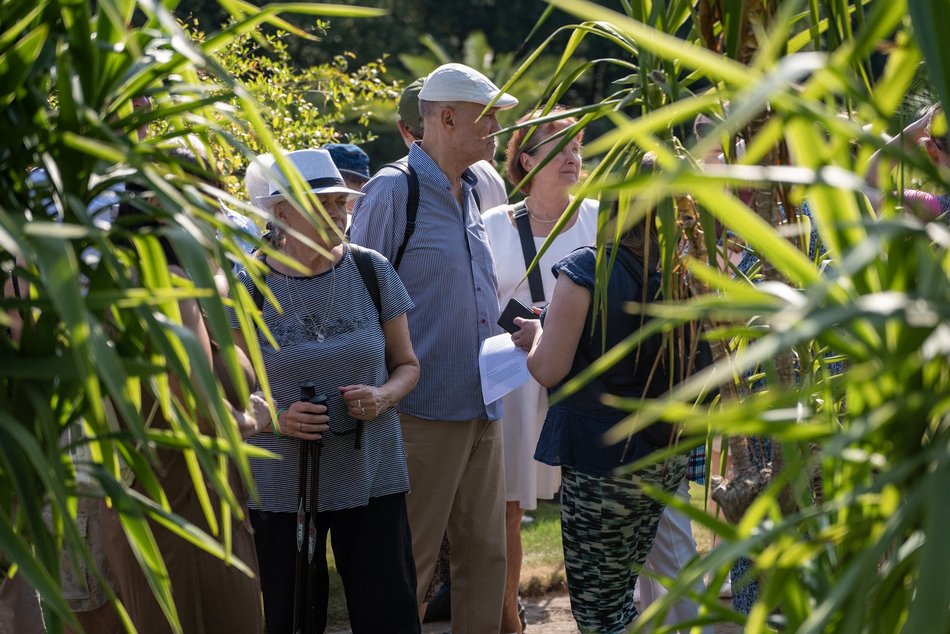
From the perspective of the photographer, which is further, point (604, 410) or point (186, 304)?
point (604, 410)

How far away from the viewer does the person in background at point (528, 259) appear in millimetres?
4703

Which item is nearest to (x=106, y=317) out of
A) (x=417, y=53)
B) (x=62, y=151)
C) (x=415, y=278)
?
(x=62, y=151)

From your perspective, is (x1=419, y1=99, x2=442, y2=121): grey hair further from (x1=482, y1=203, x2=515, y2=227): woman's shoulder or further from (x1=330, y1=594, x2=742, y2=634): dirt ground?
(x1=330, y1=594, x2=742, y2=634): dirt ground

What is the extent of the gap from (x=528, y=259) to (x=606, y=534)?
4.57ft

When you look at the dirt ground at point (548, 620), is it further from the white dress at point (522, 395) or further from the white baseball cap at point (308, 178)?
the white baseball cap at point (308, 178)

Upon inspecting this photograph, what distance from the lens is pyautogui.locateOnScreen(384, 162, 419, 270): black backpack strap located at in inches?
163

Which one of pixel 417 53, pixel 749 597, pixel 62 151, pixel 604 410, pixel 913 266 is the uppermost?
pixel 417 53

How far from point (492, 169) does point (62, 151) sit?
398 centimetres

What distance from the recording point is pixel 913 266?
4.27ft

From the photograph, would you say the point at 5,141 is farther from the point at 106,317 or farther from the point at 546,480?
the point at 546,480

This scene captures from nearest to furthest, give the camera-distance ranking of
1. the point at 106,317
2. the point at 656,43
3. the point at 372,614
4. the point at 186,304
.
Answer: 1. the point at 656,43
2. the point at 106,317
3. the point at 186,304
4. the point at 372,614

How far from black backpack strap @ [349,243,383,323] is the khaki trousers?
0.63 metres

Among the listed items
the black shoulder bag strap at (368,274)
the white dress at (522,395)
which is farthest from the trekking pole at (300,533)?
the white dress at (522,395)

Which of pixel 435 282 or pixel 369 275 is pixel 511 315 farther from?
pixel 369 275
